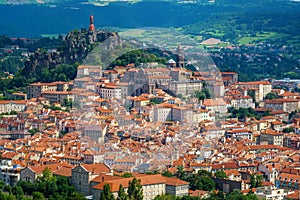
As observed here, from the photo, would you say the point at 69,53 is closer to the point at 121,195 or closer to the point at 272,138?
the point at 272,138

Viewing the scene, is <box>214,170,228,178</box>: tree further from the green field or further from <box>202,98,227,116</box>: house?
the green field

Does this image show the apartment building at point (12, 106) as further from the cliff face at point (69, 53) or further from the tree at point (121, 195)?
the tree at point (121, 195)

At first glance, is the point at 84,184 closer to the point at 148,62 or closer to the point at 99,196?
the point at 99,196

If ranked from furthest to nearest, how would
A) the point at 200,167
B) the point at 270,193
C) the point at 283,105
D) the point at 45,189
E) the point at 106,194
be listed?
the point at 283,105, the point at 200,167, the point at 270,193, the point at 45,189, the point at 106,194

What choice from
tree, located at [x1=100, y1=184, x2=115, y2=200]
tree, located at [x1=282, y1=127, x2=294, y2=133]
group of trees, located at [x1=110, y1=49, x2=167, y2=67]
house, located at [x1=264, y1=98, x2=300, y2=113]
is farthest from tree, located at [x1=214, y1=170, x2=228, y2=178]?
group of trees, located at [x1=110, y1=49, x2=167, y2=67]

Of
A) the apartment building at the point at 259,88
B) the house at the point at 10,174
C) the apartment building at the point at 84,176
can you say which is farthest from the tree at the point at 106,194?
the apartment building at the point at 259,88

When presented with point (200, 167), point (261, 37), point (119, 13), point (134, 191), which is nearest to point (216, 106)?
point (200, 167)
